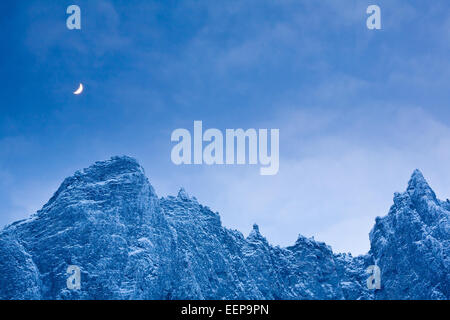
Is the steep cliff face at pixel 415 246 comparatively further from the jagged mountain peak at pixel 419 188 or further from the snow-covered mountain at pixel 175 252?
the snow-covered mountain at pixel 175 252

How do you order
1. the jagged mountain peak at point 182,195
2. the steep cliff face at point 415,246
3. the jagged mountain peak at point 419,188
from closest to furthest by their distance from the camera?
1. the steep cliff face at point 415,246
2. the jagged mountain peak at point 419,188
3. the jagged mountain peak at point 182,195

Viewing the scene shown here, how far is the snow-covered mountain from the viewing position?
126m

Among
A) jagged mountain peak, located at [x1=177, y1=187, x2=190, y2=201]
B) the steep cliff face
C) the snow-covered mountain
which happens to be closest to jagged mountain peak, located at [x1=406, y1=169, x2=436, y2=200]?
the steep cliff face

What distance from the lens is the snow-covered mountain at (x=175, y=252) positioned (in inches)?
4946

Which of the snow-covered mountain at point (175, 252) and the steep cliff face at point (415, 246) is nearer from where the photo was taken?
the snow-covered mountain at point (175, 252)

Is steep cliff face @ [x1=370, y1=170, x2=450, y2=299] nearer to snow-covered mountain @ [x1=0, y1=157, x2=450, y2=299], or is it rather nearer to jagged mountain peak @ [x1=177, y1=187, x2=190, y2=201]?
snow-covered mountain @ [x1=0, y1=157, x2=450, y2=299]

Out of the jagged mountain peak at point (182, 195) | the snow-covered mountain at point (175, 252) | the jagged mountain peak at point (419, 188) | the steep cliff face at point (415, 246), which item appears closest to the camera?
the snow-covered mountain at point (175, 252)

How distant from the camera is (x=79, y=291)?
124 metres

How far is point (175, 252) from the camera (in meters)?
138

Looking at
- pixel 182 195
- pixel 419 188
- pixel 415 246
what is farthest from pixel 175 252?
pixel 419 188

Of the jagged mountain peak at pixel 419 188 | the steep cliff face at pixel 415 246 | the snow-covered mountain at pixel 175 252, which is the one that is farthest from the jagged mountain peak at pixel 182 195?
the jagged mountain peak at pixel 419 188

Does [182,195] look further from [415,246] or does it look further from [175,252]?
[415,246]
